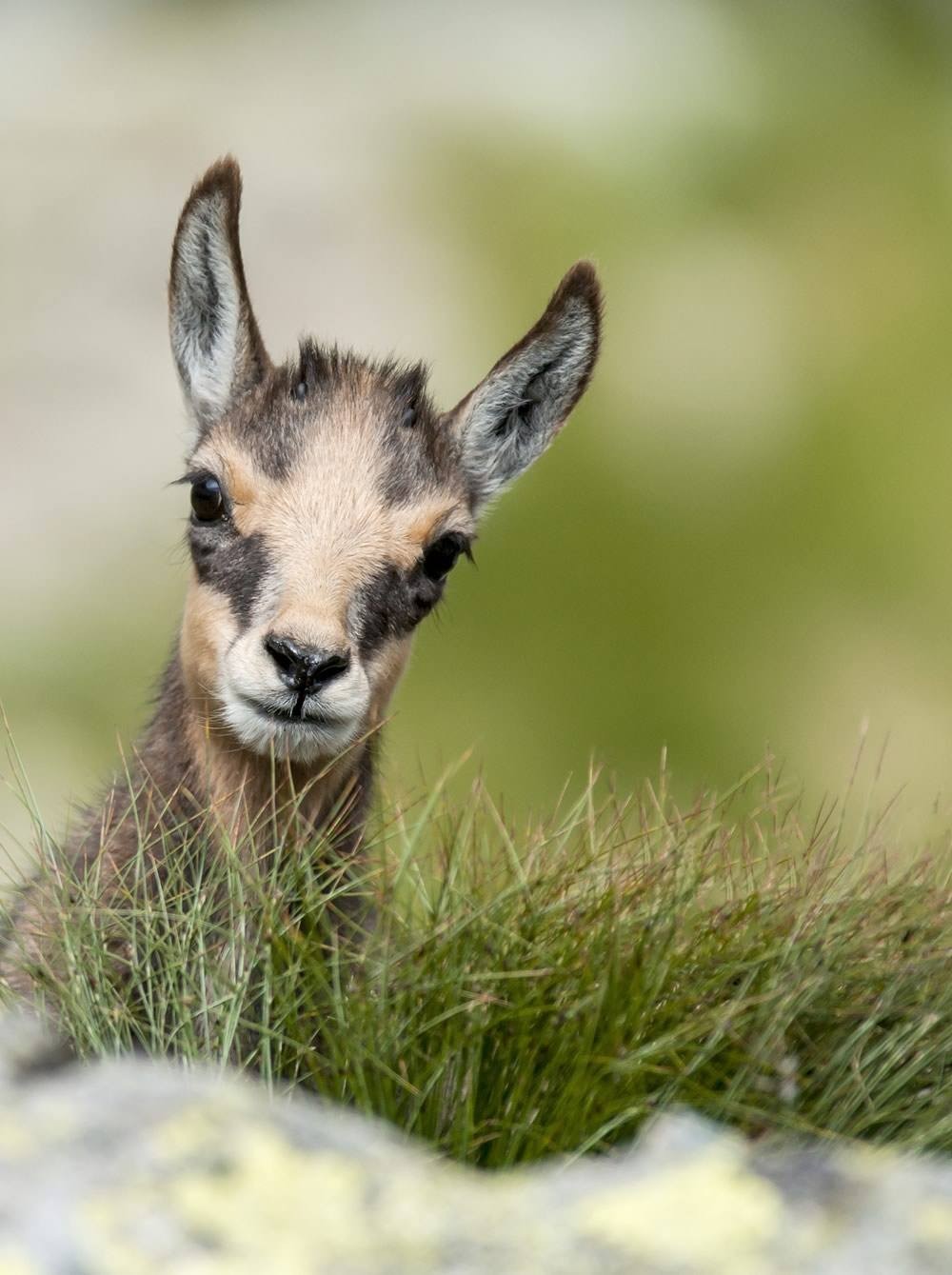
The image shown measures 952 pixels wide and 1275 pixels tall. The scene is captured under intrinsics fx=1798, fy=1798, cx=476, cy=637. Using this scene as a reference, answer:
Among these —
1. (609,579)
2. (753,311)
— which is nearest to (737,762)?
(609,579)

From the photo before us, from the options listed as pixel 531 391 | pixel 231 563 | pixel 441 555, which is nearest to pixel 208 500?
pixel 231 563

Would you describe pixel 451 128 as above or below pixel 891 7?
below

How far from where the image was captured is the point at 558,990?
4.51 meters

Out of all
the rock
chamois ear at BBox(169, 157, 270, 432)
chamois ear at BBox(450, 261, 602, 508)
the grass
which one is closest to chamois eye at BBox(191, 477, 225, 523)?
chamois ear at BBox(169, 157, 270, 432)

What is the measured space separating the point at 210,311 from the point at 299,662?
2.22 metres

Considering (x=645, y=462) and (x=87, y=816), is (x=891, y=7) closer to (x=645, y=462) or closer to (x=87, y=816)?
(x=645, y=462)

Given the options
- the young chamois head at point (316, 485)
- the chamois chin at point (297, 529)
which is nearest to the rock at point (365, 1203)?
the chamois chin at point (297, 529)

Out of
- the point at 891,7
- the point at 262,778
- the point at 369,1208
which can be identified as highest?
the point at 891,7

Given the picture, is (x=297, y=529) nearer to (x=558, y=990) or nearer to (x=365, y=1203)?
(x=558, y=990)

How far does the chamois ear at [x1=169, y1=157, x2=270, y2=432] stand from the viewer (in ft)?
23.9

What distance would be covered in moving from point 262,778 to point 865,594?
1144cm

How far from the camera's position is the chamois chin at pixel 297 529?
621cm

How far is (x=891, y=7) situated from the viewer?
A: 2259 cm

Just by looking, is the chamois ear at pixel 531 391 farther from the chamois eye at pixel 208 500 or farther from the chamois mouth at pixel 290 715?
the chamois mouth at pixel 290 715
